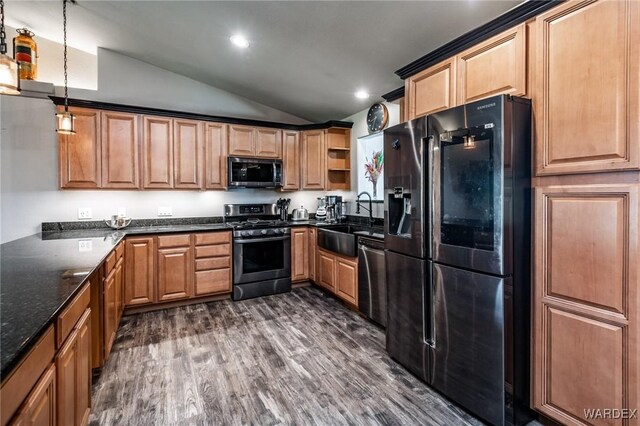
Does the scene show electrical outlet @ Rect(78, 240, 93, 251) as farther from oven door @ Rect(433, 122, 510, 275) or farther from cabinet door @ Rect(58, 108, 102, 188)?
oven door @ Rect(433, 122, 510, 275)

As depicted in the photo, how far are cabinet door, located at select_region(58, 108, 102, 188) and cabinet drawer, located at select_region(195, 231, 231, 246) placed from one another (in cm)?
124

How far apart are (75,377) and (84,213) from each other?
2794 millimetres

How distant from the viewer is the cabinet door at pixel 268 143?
14.2ft

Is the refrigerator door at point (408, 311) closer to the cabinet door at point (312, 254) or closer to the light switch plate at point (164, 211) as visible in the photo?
the cabinet door at point (312, 254)

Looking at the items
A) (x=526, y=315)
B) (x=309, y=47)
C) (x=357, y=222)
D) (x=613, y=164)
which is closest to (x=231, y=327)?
(x=357, y=222)

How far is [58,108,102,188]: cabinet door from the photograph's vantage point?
10.9 feet

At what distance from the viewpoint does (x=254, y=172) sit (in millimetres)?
4242

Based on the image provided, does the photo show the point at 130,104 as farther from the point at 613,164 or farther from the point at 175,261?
the point at 613,164

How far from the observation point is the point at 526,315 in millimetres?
1753


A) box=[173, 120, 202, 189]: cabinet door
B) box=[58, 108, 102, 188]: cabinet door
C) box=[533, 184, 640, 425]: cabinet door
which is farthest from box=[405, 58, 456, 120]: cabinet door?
box=[58, 108, 102, 188]: cabinet door

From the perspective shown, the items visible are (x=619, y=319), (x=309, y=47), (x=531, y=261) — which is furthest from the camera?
(x=309, y=47)

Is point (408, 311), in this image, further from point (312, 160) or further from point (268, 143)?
point (268, 143)

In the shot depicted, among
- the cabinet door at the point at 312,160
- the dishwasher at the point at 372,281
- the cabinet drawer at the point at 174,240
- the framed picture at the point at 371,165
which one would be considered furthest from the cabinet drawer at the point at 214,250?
the framed picture at the point at 371,165

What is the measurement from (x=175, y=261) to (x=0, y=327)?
2.71m
